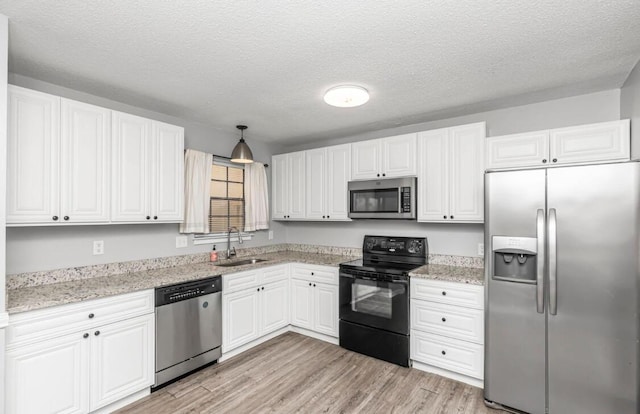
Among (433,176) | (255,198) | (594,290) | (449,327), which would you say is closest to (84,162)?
(255,198)

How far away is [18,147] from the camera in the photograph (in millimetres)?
2072

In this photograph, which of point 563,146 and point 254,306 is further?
point 254,306

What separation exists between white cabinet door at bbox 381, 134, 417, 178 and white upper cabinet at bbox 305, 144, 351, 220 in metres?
0.49

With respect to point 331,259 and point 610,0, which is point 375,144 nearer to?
point 331,259

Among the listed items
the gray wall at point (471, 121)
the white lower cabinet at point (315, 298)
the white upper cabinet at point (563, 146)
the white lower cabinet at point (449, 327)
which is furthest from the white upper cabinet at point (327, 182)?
the white upper cabinet at point (563, 146)

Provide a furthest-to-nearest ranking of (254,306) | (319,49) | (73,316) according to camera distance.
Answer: (254,306)
(73,316)
(319,49)

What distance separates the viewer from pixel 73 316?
6.86ft

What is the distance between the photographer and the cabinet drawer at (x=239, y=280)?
311 cm

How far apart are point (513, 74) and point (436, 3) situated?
3.84ft

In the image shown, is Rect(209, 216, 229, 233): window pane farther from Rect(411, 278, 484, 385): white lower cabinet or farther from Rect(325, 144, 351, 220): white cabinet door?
Rect(411, 278, 484, 385): white lower cabinet

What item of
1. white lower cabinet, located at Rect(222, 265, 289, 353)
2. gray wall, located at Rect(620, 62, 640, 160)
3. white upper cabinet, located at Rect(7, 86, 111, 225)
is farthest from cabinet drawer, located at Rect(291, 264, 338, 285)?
gray wall, located at Rect(620, 62, 640, 160)

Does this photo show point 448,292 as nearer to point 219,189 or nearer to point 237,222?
point 237,222

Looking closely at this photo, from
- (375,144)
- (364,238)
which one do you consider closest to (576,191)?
(375,144)

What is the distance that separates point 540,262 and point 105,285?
3.21 meters
